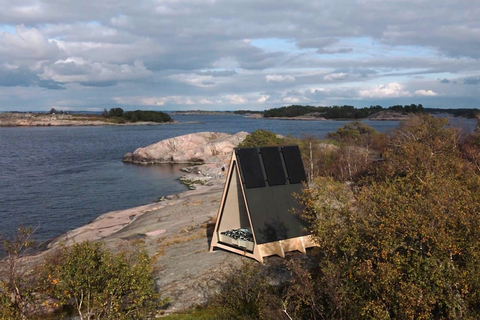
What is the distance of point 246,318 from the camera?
40.4 feet

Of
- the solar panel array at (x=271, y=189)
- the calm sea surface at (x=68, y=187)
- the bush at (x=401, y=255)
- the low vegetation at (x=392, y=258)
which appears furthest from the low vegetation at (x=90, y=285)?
the calm sea surface at (x=68, y=187)

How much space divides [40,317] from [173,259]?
6.56 meters

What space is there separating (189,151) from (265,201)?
53249 mm

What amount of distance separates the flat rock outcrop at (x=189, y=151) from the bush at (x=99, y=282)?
52230 mm

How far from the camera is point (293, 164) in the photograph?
60.6 feet

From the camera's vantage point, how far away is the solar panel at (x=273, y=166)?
709 inches

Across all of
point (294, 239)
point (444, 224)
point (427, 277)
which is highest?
point (444, 224)

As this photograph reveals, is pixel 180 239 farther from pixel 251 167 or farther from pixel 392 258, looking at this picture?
pixel 392 258

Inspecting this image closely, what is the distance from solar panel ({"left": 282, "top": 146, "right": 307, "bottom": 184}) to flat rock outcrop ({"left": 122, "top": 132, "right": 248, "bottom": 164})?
4540 cm

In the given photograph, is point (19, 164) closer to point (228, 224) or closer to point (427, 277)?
point (228, 224)

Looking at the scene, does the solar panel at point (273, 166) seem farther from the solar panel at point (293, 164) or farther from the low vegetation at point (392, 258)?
the low vegetation at point (392, 258)

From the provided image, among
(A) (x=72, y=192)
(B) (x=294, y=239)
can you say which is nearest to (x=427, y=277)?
(B) (x=294, y=239)

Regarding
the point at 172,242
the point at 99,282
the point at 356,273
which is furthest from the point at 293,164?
the point at 99,282

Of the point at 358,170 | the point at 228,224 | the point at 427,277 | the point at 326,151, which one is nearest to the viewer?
the point at 427,277
